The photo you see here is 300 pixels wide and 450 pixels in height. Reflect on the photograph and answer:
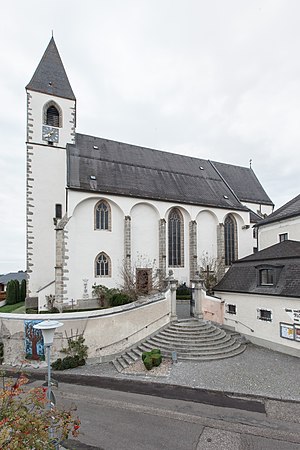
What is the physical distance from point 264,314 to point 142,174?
15838 millimetres

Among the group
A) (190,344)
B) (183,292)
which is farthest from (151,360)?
(183,292)

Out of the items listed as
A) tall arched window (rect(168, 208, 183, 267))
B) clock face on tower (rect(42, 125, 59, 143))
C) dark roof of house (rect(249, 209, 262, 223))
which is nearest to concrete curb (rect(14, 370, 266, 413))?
tall arched window (rect(168, 208, 183, 267))

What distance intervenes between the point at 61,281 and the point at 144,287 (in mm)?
6004

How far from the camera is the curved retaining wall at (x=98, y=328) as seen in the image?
12336mm

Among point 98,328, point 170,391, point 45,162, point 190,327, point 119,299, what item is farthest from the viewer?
point 45,162

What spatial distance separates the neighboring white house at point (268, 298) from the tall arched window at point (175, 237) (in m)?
7.71

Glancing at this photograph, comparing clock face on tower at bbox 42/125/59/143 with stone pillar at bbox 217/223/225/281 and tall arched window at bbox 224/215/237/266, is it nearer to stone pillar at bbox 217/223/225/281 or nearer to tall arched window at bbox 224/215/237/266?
stone pillar at bbox 217/223/225/281

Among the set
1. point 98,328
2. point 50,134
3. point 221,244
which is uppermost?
point 50,134

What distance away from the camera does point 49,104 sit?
24094mm

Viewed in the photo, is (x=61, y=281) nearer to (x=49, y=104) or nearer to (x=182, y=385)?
(x=182, y=385)

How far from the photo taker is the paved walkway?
9245 mm

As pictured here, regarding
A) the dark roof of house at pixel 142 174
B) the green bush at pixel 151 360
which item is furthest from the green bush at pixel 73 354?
the dark roof of house at pixel 142 174

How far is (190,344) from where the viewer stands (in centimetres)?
1295

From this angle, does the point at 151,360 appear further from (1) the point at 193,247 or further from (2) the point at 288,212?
(1) the point at 193,247
